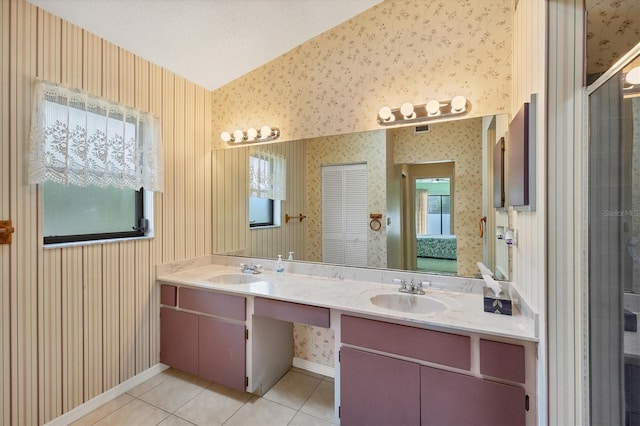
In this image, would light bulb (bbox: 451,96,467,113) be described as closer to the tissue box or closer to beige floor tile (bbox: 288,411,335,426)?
the tissue box

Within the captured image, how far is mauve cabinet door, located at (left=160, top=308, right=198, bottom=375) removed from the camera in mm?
2125

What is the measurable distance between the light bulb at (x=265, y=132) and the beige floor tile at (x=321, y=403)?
6.61ft

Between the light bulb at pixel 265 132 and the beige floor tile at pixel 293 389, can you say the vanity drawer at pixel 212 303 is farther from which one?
the light bulb at pixel 265 132

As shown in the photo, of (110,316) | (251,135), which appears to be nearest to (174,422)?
(110,316)

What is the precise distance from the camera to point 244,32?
206 cm

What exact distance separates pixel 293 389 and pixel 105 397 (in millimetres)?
1253

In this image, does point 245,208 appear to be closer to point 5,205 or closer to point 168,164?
point 168,164

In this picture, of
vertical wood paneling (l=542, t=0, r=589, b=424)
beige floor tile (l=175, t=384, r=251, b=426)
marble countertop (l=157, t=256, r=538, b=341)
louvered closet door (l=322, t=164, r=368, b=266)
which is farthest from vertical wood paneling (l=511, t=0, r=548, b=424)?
beige floor tile (l=175, t=384, r=251, b=426)

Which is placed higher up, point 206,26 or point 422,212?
point 206,26

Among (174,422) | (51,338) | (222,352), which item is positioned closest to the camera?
(51,338)

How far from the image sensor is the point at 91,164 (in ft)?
5.89

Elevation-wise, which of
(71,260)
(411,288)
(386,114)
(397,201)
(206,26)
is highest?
(206,26)

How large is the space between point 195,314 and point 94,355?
2.07ft

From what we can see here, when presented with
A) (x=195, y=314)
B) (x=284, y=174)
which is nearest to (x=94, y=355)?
(x=195, y=314)
